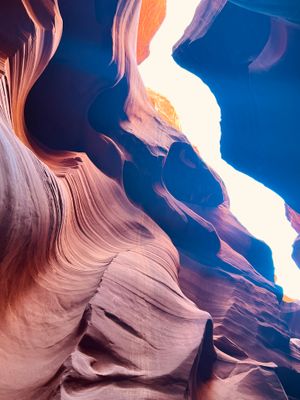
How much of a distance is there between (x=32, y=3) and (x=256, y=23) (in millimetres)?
8095

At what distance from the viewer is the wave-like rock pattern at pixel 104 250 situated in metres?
3.92

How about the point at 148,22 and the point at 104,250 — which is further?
the point at 148,22

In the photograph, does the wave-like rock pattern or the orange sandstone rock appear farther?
the orange sandstone rock

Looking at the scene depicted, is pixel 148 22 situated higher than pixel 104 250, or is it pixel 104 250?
pixel 148 22

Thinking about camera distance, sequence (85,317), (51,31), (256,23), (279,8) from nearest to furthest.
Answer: (85,317) < (51,31) < (279,8) < (256,23)

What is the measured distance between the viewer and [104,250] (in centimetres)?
701

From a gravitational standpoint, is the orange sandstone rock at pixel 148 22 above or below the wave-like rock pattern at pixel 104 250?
above

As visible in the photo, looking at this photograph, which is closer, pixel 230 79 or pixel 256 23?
pixel 256 23

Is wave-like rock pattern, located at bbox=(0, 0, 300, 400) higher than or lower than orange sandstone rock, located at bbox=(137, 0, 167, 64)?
lower

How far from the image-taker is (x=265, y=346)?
11.5m

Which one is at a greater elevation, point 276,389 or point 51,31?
point 51,31

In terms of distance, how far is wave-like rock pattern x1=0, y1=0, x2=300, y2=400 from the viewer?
12.9 feet

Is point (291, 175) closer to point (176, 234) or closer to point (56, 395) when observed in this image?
point (176, 234)

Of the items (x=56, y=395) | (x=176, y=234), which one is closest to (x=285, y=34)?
(x=176, y=234)
